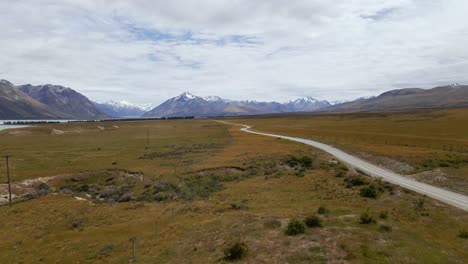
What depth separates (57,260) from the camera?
26.7 m

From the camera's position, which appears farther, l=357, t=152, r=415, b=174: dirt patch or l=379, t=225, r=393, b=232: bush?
l=357, t=152, r=415, b=174: dirt patch

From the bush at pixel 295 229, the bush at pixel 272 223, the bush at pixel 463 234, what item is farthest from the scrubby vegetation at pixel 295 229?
the bush at pixel 463 234

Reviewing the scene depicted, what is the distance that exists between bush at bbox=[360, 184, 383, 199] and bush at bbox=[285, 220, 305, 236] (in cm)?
1365

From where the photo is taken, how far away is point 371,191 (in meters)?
33.4

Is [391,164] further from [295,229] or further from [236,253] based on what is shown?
[236,253]

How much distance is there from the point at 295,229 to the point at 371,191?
48.6ft

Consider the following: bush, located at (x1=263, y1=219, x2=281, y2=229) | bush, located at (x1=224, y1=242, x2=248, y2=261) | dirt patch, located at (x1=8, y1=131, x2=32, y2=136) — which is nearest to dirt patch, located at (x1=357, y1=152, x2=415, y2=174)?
bush, located at (x1=263, y1=219, x2=281, y2=229)

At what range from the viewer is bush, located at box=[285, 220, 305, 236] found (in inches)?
904

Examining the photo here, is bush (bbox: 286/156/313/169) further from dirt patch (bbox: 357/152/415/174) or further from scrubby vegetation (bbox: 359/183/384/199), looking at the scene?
scrubby vegetation (bbox: 359/183/384/199)

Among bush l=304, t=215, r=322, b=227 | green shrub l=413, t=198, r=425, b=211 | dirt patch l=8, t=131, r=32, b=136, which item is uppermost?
dirt patch l=8, t=131, r=32, b=136

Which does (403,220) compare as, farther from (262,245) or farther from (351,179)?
(351,179)

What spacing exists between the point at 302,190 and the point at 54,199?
36466 mm

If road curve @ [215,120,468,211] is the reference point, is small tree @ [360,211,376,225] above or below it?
above

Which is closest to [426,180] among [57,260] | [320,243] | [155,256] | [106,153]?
[320,243]
